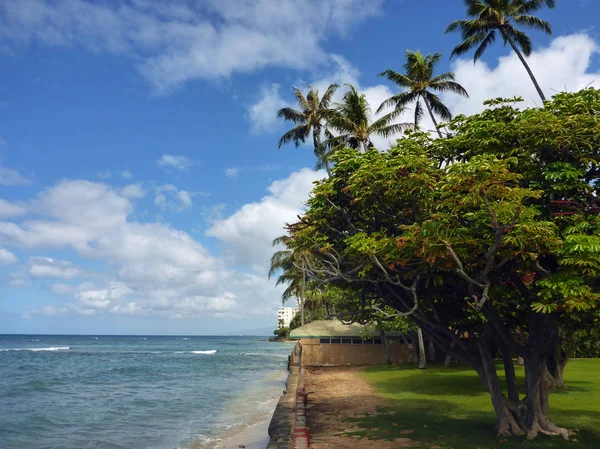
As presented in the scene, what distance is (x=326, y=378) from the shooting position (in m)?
25.0

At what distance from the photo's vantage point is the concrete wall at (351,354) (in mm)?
32625

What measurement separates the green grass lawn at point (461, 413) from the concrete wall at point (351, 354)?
9662 mm

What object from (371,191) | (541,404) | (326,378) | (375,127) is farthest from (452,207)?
(375,127)

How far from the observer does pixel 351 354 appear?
3300cm

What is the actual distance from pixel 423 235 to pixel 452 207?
81cm

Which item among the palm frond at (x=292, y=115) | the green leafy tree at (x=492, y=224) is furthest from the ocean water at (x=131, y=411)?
the palm frond at (x=292, y=115)

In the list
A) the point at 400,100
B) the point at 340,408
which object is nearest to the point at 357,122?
the point at 400,100

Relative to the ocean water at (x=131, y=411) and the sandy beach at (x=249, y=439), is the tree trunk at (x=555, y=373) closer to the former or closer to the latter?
the sandy beach at (x=249, y=439)

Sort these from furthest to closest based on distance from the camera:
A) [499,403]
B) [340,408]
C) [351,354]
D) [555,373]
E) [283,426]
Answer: [351,354] < [555,373] < [340,408] < [283,426] < [499,403]

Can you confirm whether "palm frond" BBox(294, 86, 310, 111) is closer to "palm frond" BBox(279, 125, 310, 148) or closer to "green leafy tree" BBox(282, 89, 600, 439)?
"palm frond" BBox(279, 125, 310, 148)

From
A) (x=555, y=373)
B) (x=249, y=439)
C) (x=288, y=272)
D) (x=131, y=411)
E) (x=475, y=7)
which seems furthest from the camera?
(x=288, y=272)

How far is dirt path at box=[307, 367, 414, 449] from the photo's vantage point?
10512 millimetres

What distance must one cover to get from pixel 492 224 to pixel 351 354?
2616 centimetres

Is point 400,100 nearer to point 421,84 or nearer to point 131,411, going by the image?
point 421,84
